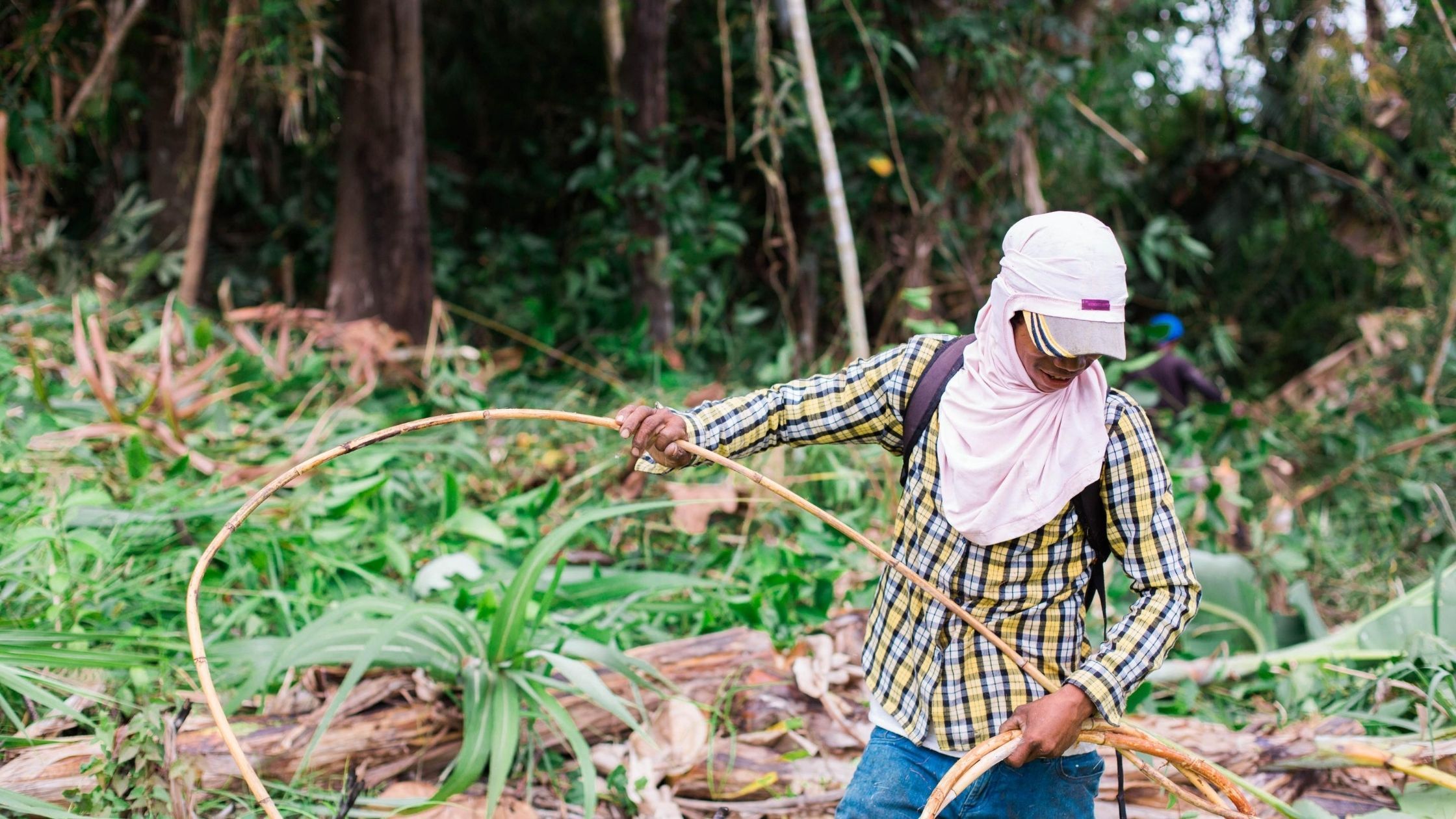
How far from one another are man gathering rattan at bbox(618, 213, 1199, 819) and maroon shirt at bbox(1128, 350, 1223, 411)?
3.36 meters

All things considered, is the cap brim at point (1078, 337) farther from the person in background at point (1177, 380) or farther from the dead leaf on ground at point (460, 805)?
the person in background at point (1177, 380)

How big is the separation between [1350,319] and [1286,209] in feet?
2.94

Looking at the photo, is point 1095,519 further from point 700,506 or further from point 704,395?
point 704,395

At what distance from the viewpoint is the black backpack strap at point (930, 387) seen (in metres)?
1.66

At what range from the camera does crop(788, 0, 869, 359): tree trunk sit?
403cm

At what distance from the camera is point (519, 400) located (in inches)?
196

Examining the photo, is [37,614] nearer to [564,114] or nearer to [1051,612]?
[1051,612]

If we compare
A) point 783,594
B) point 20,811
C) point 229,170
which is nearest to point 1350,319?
point 783,594

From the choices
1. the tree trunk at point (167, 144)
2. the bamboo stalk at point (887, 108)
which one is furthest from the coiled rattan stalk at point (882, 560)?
the tree trunk at point (167, 144)

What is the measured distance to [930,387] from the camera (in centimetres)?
167

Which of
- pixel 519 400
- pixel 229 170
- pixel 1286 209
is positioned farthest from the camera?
pixel 1286 209

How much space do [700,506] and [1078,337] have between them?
7.17 feet

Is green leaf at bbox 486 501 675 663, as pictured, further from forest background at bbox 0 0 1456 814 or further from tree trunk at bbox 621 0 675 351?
tree trunk at bbox 621 0 675 351

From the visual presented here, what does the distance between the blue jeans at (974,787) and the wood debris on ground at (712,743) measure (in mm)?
741
